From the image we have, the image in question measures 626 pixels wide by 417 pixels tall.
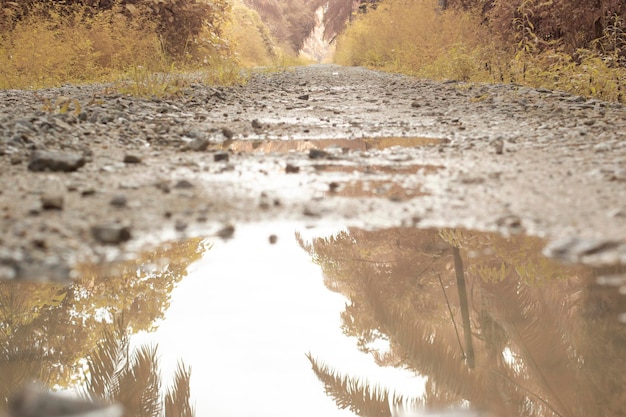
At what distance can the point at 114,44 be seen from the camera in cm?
1045

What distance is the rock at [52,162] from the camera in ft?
9.22

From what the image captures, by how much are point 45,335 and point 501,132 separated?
11.8 feet

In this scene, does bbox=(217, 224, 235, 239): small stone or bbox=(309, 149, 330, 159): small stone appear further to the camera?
bbox=(309, 149, 330, 159): small stone

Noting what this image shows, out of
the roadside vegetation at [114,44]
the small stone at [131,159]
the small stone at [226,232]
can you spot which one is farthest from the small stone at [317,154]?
the roadside vegetation at [114,44]

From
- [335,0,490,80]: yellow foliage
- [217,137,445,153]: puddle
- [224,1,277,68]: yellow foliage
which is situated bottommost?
[224,1,277,68]: yellow foliage

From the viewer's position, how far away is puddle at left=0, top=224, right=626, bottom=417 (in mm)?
1382

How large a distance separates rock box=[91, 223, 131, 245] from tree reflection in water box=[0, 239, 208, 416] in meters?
0.13

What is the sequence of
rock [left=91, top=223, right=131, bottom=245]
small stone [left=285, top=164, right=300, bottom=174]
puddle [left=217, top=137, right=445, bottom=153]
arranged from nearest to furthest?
rock [left=91, top=223, right=131, bottom=245] < small stone [left=285, top=164, right=300, bottom=174] < puddle [left=217, top=137, right=445, bottom=153]

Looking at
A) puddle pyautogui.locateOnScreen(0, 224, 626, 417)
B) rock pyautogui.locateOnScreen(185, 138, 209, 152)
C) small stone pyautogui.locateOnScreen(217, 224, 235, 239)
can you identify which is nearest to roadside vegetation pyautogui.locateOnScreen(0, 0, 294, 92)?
rock pyautogui.locateOnScreen(185, 138, 209, 152)

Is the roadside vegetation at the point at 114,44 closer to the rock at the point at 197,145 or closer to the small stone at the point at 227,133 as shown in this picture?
the small stone at the point at 227,133

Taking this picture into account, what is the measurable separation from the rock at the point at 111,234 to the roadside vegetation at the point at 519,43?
5.08 m

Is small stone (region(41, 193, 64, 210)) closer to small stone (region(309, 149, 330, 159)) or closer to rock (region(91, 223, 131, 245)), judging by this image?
rock (region(91, 223, 131, 245))

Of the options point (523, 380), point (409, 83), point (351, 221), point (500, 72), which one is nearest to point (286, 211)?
point (351, 221)

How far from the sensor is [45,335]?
1.65m
